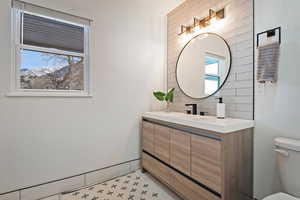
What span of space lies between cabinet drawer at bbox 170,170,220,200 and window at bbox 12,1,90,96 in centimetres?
139

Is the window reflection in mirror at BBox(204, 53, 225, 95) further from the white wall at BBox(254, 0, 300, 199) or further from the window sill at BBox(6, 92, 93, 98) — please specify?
the window sill at BBox(6, 92, 93, 98)

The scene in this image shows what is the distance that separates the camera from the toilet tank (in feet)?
3.40

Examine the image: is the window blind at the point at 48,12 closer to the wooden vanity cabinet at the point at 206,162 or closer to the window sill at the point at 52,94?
the window sill at the point at 52,94

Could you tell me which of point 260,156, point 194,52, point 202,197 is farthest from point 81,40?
point 260,156

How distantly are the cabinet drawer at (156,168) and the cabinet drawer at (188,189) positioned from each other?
0.33 ft

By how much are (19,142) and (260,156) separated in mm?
2294

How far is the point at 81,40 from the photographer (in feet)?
6.11

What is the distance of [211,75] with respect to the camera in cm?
181

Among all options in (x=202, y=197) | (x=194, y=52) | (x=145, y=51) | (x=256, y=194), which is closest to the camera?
(x=202, y=197)

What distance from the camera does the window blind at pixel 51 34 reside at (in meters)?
1.58

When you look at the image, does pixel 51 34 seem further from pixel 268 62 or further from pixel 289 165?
pixel 289 165

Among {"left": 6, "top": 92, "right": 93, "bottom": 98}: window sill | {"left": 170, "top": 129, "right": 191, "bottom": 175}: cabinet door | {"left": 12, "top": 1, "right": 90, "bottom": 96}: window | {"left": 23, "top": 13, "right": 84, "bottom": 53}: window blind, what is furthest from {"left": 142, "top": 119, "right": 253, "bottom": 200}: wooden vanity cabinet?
{"left": 23, "top": 13, "right": 84, "bottom": 53}: window blind

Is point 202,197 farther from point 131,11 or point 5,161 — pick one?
point 131,11

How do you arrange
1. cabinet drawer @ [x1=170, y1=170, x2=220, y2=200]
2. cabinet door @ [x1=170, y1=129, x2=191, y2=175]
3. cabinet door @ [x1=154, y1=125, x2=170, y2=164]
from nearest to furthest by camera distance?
cabinet drawer @ [x1=170, y1=170, x2=220, y2=200] < cabinet door @ [x1=170, y1=129, x2=191, y2=175] < cabinet door @ [x1=154, y1=125, x2=170, y2=164]
